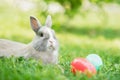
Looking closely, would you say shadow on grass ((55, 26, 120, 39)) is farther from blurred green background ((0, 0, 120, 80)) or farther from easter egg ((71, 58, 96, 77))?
easter egg ((71, 58, 96, 77))

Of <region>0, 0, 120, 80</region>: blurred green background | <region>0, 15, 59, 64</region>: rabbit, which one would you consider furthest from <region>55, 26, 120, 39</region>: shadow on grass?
<region>0, 15, 59, 64</region>: rabbit

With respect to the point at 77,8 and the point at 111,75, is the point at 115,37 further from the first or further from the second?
the point at 111,75

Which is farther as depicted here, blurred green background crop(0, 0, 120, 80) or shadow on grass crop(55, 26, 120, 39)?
shadow on grass crop(55, 26, 120, 39)

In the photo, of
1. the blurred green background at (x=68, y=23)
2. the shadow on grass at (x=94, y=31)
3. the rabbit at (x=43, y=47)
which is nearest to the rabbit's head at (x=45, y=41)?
A: the rabbit at (x=43, y=47)

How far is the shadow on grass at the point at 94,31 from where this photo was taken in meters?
15.0

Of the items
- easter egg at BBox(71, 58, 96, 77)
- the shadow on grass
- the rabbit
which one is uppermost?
the shadow on grass

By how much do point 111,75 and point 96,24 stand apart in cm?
1063

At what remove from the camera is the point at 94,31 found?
51.3 feet

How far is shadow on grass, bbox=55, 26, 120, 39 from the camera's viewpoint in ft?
49.1

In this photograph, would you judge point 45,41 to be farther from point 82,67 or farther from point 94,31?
point 94,31

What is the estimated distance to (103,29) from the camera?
53.7ft

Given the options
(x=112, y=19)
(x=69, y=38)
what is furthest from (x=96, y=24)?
(x=69, y=38)

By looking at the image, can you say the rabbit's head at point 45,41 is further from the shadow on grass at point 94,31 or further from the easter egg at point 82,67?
the shadow on grass at point 94,31

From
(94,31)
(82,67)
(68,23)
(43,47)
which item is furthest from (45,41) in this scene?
(68,23)
